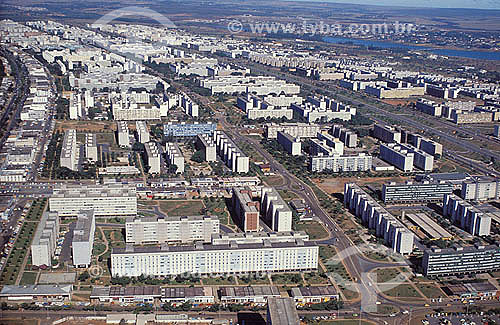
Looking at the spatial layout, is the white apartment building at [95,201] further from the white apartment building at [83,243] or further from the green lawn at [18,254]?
the white apartment building at [83,243]

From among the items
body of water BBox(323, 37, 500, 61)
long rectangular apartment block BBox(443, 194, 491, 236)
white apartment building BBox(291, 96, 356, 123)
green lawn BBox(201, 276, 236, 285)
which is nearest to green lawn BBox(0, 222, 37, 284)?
green lawn BBox(201, 276, 236, 285)

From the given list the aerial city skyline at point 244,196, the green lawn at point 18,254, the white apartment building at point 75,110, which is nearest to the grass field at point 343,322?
the aerial city skyline at point 244,196

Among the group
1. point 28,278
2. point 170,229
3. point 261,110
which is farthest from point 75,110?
point 28,278

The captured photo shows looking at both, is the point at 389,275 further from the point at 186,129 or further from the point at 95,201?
the point at 186,129

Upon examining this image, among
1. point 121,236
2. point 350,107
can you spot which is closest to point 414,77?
point 350,107

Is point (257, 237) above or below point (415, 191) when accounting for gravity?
above

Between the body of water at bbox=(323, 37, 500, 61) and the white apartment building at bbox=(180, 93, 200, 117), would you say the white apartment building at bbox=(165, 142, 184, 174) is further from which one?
the body of water at bbox=(323, 37, 500, 61)
